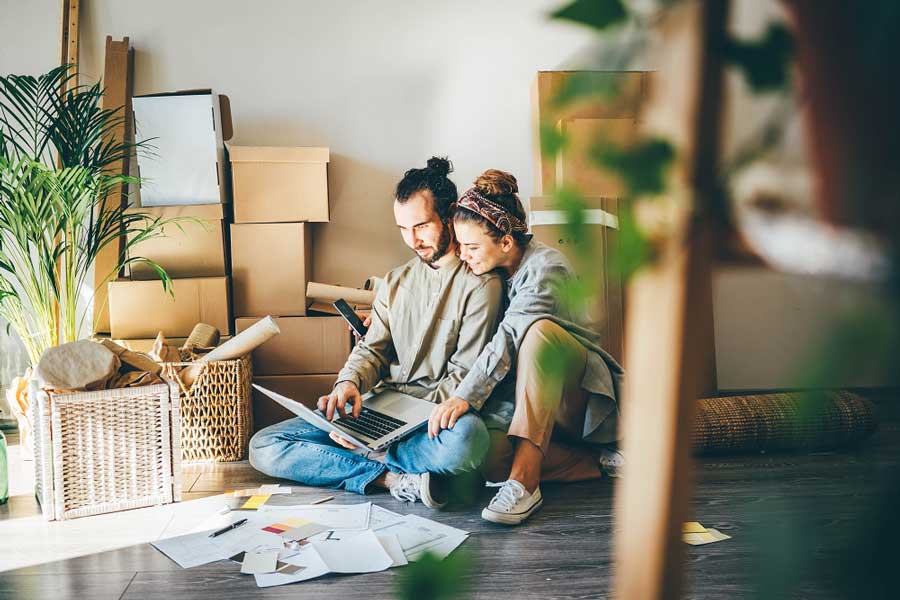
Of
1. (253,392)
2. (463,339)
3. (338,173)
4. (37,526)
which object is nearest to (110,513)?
(37,526)

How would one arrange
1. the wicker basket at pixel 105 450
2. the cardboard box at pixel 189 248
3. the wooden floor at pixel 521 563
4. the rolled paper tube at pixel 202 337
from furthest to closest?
1. the cardboard box at pixel 189 248
2. the rolled paper tube at pixel 202 337
3. the wicker basket at pixel 105 450
4. the wooden floor at pixel 521 563

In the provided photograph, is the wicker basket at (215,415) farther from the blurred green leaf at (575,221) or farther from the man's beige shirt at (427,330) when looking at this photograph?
the blurred green leaf at (575,221)

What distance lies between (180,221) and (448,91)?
132cm

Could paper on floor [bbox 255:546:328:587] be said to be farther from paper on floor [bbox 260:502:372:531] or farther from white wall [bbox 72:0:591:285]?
white wall [bbox 72:0:591:285]

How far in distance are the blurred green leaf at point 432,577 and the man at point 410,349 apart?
79.3 inches

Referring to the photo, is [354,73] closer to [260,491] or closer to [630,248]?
[260,491]

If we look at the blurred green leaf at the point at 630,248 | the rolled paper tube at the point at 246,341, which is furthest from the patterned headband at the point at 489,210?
the blurred green leaf at the point at 630,248

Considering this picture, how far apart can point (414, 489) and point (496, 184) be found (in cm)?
95

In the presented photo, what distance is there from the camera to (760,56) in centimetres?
26

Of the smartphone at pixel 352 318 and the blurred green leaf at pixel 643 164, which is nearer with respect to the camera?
the blurred green leaf at pixel 643 164

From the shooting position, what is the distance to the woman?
219 centimetres

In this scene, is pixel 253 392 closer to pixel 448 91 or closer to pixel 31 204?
pixel 31 204

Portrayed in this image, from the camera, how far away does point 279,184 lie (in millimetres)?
3115

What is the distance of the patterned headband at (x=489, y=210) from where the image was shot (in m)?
2.30
